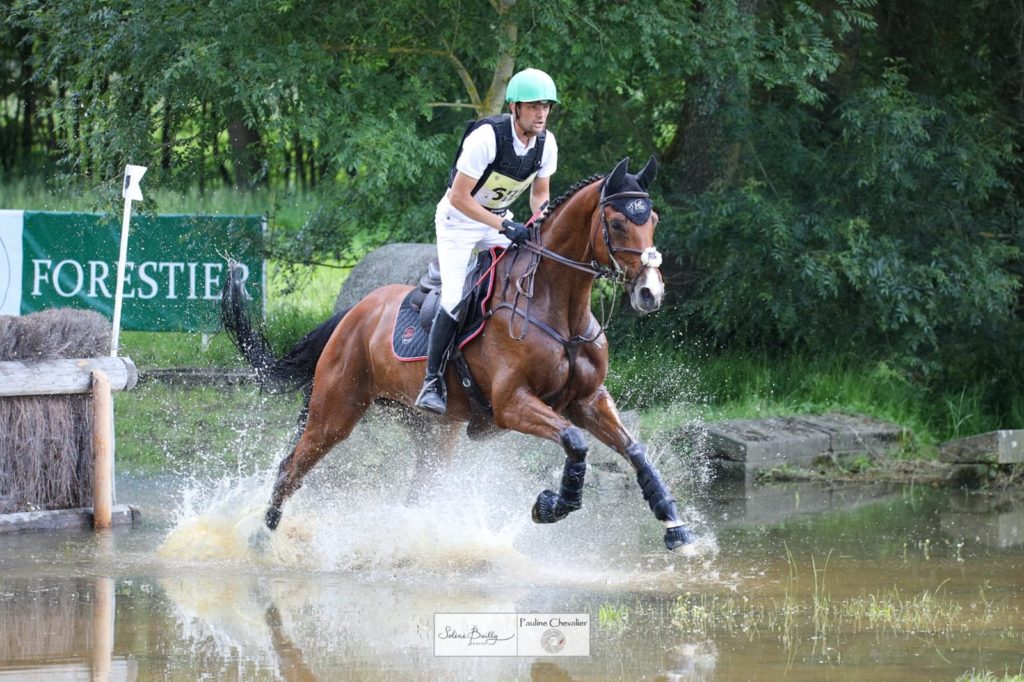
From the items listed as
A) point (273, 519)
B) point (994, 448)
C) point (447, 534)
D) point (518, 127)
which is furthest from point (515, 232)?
point (994, 448)

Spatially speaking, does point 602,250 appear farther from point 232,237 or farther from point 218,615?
point 232,237

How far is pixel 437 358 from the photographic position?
7.28 m

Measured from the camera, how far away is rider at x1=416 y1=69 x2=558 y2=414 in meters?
6.78

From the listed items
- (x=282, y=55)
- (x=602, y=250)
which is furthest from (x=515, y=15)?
(x=602, y=250)

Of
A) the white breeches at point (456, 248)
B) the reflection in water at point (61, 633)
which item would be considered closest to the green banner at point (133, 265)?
the white breeches at point (456, 248)

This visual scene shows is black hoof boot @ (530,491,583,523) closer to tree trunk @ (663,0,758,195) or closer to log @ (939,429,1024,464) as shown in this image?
log @ (939,429,1024,464)

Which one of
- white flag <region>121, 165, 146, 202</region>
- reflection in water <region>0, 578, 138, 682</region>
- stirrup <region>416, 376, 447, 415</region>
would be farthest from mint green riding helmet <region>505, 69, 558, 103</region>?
white flag <region>121, 165, 146, 202</region>

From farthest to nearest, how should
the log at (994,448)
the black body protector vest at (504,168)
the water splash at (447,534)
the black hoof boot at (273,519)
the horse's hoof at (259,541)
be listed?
the log at (994,448) < the black hoof boot at (273,519) < the horse's hoof at (259,541) < the water splash at (447,534) < the black body protector vest at (504,168)

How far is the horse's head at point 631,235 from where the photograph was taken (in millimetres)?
6092

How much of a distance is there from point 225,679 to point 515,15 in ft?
26.2

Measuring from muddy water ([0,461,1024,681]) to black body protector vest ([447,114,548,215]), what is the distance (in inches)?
75.5

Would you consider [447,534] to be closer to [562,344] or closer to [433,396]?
[433,396]

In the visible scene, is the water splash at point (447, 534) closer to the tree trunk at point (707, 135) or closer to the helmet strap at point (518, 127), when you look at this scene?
the helmet strap at point (518, 127)

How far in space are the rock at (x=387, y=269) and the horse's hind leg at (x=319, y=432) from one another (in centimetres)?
401
